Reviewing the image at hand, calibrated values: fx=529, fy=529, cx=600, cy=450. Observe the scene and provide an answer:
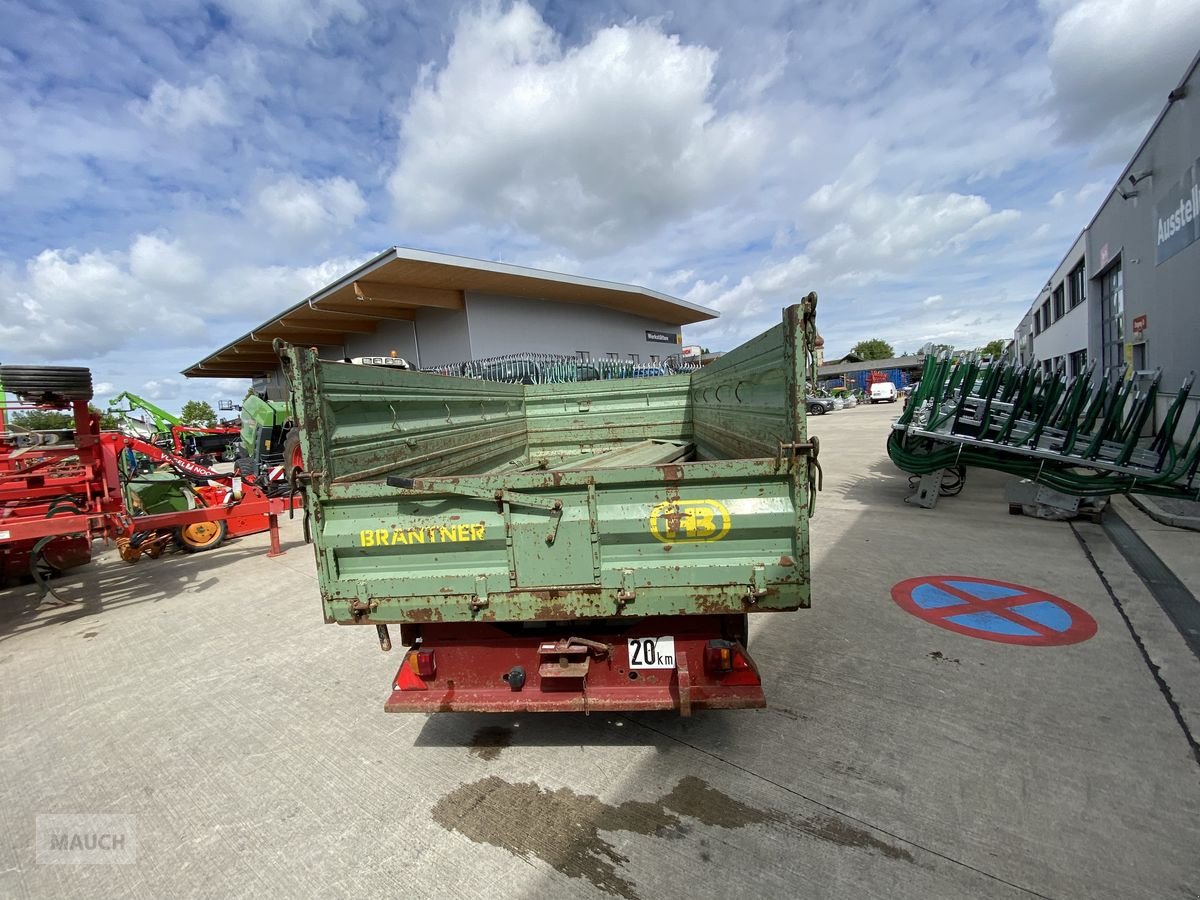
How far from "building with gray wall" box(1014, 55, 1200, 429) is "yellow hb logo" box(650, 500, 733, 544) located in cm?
752

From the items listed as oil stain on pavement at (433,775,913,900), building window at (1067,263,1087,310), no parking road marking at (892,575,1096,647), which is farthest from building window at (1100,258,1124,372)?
oil stain on pavement at (433,775,913,900)

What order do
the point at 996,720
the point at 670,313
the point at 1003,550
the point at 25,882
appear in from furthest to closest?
the point at 670,313, the point at 1003,550, the point at 996,720, the point at 25,882

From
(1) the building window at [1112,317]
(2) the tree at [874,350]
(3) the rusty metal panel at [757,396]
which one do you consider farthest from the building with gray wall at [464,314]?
(2) the tree at [874,350]

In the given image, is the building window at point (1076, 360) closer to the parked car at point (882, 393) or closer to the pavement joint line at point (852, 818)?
the parked car at point (882, 393)

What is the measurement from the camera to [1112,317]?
14.7m

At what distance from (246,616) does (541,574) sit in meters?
4.42

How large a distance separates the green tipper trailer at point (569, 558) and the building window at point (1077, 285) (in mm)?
21651

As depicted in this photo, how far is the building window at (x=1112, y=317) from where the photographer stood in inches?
528

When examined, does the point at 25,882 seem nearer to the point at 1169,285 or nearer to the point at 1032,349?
the point at 1169,285

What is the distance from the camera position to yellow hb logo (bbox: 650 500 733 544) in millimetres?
2436

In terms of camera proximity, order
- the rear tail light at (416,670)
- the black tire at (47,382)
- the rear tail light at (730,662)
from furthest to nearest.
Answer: the black tire at (47,382) → the rear tail light at (416,670) → the rear tail light at (730,662)

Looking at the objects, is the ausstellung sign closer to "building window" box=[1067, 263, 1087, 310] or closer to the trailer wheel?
"building window" box=[1067, 263, 1087, 310]

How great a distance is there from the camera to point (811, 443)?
7.75 ft

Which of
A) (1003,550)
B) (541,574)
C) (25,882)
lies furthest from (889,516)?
(25,882)
